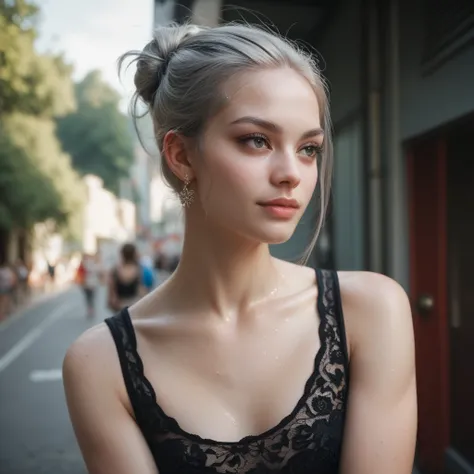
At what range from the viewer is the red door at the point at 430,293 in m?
3.35

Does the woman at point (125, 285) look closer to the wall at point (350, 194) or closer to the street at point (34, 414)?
the street at point (34, 414)

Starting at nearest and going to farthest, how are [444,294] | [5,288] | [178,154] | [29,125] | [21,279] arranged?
[178,154] < [29,125] < [444,294] < [5,288] < [21,279]

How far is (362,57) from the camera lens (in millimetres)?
3750

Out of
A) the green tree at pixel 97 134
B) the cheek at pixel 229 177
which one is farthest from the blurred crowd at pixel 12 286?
the cheek at pixel 229 177

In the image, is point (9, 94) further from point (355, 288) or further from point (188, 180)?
point (355, 288)

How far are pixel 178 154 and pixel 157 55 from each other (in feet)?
0.67

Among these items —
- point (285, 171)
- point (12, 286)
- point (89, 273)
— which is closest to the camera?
point (285, 171)

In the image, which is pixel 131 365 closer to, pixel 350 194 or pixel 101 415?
pixel 101 415

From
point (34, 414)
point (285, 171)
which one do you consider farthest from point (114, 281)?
point (285, 171)

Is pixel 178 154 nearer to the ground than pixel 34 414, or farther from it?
farther from it

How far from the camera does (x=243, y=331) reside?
3.70ft

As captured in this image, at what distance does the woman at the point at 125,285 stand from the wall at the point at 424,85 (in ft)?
8.47

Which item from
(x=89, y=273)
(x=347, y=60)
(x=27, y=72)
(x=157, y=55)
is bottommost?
(x=89, y=273)

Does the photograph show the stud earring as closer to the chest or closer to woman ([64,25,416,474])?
woman ([64,25,416,474])
